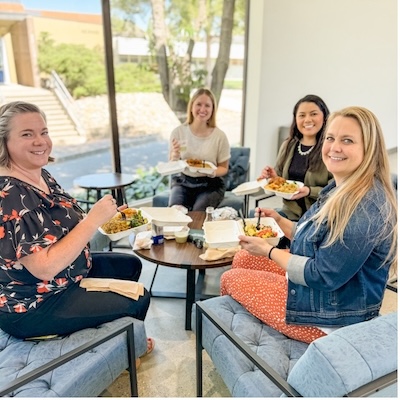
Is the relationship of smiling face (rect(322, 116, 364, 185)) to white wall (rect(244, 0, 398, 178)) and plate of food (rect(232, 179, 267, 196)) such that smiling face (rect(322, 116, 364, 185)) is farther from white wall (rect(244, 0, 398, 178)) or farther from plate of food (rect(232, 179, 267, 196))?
white wall (rect(244, 0, 398, 178))

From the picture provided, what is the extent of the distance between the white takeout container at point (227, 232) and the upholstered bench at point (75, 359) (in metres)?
0.53

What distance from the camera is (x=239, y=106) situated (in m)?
4.32

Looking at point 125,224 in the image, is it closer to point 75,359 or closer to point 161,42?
point 75,359

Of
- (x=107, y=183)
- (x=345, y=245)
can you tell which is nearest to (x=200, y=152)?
(x=107, y=183)

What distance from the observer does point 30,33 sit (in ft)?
9.87

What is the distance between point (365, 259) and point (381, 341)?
0.31 m

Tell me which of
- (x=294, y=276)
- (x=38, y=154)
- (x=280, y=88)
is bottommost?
(x=294, y=276)

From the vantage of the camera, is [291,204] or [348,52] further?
[348,52]

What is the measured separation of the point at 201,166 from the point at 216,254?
107 cm

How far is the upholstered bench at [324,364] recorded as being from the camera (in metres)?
0.85

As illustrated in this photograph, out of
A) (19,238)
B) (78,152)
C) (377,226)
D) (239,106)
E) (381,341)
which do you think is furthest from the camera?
(239,106)

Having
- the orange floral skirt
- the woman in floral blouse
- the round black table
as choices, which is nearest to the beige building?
the round black table

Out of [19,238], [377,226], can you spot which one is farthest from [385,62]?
[19,238]

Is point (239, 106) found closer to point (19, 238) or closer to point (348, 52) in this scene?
point (348, 52)
